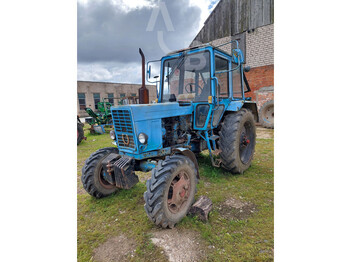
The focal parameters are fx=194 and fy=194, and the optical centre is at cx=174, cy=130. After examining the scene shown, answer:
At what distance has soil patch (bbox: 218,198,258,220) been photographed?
2.53m

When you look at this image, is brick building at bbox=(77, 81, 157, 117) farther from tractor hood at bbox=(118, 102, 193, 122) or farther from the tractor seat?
tractor hood at bbox=(118, 102, 193, 122)

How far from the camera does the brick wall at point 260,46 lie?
372 inches

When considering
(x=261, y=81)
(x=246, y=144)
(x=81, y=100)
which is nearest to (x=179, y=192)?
(x=246, y=144)

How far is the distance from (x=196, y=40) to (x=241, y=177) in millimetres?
10795

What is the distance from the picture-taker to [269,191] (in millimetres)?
3148

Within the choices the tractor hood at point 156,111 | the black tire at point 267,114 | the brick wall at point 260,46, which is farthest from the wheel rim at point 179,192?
the brick wall at point 260,46

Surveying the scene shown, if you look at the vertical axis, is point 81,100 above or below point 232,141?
above

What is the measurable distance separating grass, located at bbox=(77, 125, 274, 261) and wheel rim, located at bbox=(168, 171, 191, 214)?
196mm

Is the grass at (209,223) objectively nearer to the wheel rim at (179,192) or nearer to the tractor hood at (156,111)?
the wheel rim at (179,192)

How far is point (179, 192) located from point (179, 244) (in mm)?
577

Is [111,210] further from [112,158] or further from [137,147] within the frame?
[137,147]

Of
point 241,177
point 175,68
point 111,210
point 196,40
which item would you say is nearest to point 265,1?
point 196,40

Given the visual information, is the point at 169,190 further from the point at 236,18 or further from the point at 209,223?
the point at 236,18

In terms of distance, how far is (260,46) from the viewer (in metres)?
9.73
